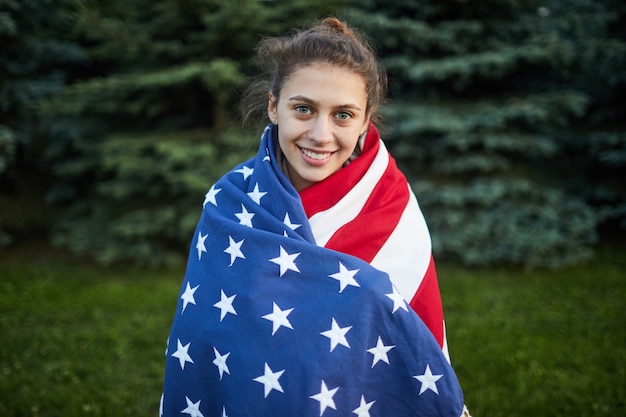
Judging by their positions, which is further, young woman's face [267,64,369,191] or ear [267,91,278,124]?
ear [267,91,278,124]

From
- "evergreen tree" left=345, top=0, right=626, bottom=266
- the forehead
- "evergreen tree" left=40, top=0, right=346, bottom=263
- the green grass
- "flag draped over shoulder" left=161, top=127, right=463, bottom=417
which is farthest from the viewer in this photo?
"evergreen tree" left=345, top=0, right=626, bottom=266

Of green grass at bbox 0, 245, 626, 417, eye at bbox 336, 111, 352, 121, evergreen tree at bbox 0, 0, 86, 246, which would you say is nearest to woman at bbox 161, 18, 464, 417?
eye at bbox 336, 111, 352, 121

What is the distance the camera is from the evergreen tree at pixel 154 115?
515 cm

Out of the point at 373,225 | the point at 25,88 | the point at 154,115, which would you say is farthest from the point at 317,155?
the point at 25,88

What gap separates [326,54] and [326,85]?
0.53 feet

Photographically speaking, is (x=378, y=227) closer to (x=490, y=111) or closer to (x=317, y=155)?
(x=317, y=155)

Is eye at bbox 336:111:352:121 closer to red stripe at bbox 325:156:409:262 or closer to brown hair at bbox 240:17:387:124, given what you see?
brown hair at bbox 240:17:387:124

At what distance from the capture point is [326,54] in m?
1.85

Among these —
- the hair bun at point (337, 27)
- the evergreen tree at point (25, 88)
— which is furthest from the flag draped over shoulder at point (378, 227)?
the evergreen tree at point (25, 88)

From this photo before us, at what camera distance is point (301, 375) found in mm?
1585

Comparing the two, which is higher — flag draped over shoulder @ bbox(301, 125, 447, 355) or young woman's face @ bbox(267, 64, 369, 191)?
young woman's face @ bbox(267, 64, 369, 191)

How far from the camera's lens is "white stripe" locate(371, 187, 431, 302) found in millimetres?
1811

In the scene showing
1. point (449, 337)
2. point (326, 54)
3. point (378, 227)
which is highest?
point (326, 54)

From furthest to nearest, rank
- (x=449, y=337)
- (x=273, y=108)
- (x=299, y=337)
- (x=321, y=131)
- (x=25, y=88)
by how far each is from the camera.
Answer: (x=25, y=88)
(x=449, y=337)
(x=273, y=108)
(x=321, y=131)
(x=299, y=337)
